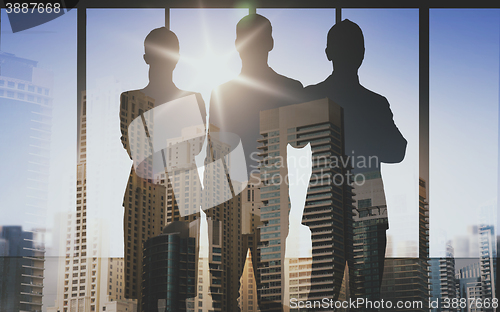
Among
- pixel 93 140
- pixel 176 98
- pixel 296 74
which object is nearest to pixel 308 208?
pixel 296 74

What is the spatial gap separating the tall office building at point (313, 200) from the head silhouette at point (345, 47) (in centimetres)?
43

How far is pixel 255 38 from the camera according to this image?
579 cm

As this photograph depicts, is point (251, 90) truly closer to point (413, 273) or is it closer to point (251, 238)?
point (251, 238)

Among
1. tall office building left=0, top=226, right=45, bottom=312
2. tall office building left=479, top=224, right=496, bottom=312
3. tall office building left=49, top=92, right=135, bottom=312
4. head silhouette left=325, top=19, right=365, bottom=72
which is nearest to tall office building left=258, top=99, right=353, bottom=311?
head silhouette left=325, top=19, right=365, bottom=72

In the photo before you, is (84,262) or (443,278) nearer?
(443,278)

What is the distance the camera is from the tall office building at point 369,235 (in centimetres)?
564

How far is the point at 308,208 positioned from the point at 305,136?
797 millimetres

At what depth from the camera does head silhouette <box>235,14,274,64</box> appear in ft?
18.9

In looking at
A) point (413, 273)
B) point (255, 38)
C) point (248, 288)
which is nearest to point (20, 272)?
point (248, 288)

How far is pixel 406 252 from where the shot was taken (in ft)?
18.4

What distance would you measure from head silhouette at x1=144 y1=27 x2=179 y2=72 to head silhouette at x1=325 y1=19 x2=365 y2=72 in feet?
5.50

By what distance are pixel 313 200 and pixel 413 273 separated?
1.32 meters

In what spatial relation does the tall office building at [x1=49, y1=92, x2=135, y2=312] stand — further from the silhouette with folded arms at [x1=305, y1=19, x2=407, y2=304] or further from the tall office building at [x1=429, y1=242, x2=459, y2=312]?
the tall office building at [x1=429, y1=242, x2=459, y2=312]

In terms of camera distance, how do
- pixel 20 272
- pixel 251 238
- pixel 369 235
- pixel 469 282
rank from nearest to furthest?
pixel 369 235
pixel 469 282
pixel 251 238
pixel 20 272
